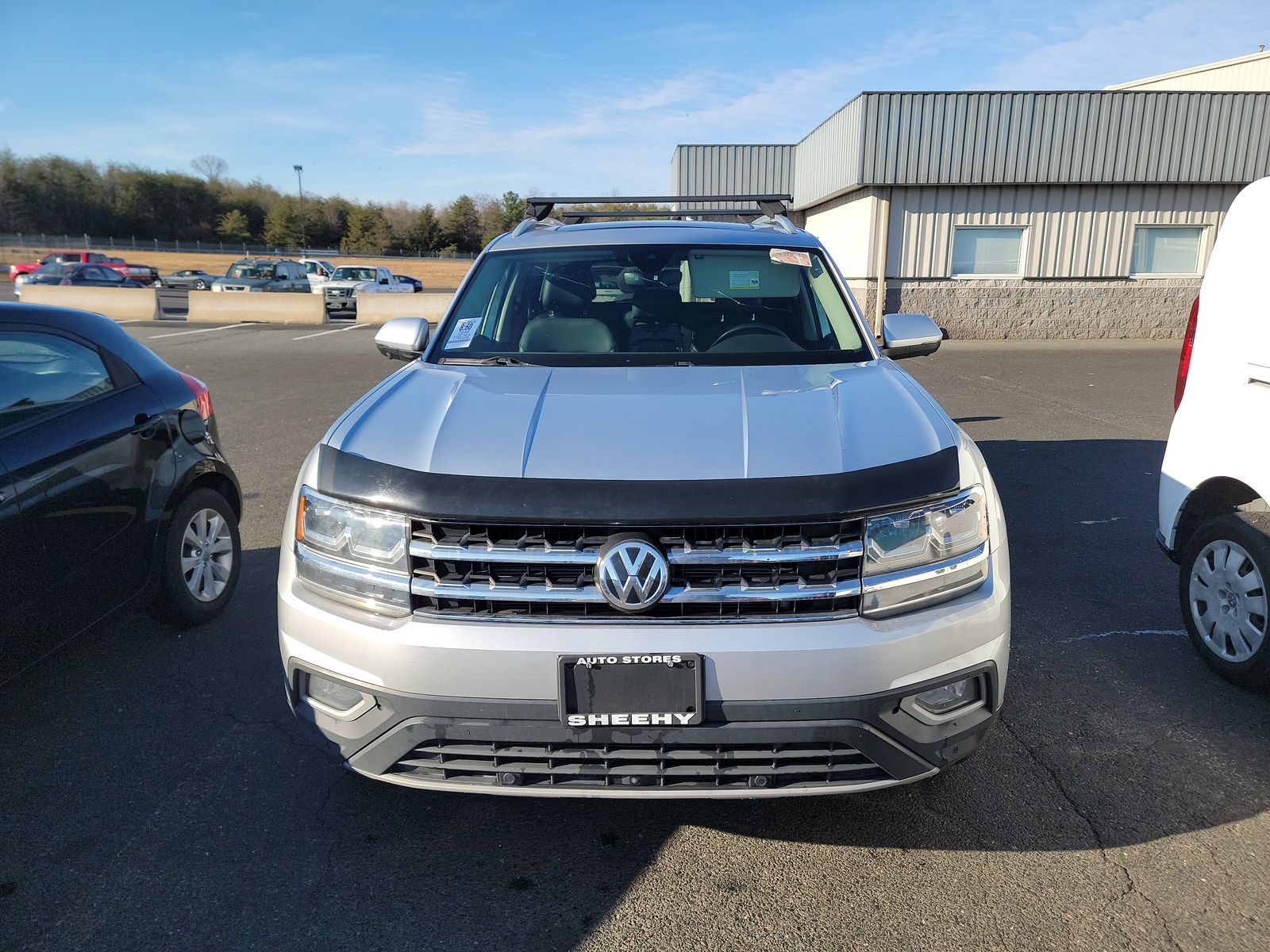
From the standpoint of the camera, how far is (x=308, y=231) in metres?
86.7

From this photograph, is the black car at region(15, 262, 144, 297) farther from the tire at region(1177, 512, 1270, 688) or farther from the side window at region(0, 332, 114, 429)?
the tire at region(1177, 512, 1270, 688)

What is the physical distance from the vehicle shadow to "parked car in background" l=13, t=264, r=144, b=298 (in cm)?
3329

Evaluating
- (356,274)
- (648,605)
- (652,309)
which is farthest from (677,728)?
(356,274)

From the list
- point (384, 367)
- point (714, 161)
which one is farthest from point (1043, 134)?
point (384, 367)

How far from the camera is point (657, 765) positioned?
2.27 metres

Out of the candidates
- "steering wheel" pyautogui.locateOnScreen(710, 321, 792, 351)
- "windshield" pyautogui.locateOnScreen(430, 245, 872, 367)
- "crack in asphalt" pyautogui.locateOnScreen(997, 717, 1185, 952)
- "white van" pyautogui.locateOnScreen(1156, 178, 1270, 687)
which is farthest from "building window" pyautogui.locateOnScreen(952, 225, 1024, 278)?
"crack in asphalt" pyautogui.locateOnScreen(997, 717, 1185, 952)

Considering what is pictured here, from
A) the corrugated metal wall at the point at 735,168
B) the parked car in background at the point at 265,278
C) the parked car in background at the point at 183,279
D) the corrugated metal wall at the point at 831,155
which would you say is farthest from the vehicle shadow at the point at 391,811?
the parked car in background at the point at 183,279

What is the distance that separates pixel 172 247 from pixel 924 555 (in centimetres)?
8795

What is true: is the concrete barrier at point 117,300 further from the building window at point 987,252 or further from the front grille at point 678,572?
the front grille at point 678,572

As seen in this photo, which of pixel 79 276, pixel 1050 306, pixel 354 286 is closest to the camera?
pixel 1050 306

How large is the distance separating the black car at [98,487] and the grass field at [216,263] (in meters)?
50.5

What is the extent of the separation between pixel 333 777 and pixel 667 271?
249cm

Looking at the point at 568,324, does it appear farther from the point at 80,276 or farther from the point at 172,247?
the point at 172,247

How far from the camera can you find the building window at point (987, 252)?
18.5 meters
